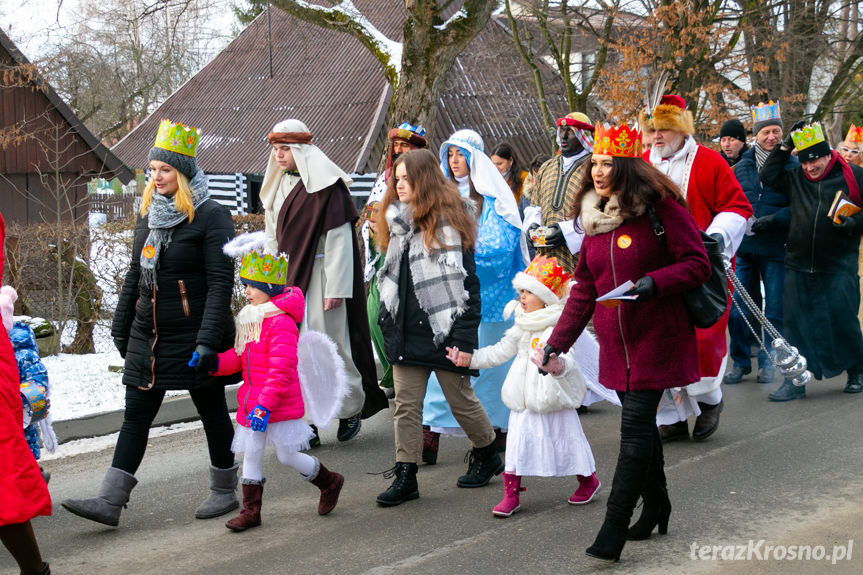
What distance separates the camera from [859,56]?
2441 centimetres

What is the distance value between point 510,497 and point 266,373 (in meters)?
1.44

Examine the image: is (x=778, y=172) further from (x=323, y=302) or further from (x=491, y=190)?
(x=323, y=302)

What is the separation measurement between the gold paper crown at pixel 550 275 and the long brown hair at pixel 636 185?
104 centimetres

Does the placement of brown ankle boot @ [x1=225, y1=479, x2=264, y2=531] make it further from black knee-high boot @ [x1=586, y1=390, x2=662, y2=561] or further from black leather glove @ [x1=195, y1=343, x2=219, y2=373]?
black knee-high boot @ [x1=586, y1=390, x2=662, y2=561]

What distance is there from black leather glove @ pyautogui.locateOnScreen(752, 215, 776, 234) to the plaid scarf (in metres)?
4.25

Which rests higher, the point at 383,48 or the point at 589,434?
the point at 383,48

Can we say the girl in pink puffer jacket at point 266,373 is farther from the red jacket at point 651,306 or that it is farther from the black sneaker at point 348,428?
the black sneaker at point 348,428

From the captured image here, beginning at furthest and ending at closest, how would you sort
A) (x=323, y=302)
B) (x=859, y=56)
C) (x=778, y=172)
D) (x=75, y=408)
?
(x=859, y=56) → (x=778, y=172) → (x=75, y=408) → (x=323, y=302)

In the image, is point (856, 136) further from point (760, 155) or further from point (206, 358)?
point (206, 358)

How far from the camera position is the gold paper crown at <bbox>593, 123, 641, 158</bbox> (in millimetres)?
4707

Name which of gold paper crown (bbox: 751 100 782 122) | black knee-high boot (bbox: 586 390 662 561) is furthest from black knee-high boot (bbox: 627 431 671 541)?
gold paper crown (bbox: 751 100 782 122)

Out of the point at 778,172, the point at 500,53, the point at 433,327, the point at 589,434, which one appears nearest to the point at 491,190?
the point at 433,327

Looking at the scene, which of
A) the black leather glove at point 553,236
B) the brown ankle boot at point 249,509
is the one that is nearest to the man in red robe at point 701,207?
the black leather glove at point 553,236

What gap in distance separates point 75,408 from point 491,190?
3.76 meters
